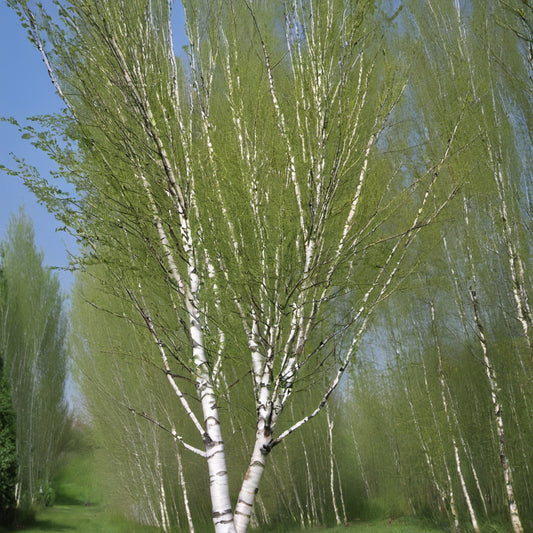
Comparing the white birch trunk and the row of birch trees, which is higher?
the row of birch trees

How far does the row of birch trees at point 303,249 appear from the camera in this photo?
422cm

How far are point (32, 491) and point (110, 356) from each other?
19.8ft

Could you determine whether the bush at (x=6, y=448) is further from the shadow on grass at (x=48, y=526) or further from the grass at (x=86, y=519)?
the shadow on grass at (x=48, y=526)

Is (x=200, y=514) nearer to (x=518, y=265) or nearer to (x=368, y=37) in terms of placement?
(x=518, y=265)

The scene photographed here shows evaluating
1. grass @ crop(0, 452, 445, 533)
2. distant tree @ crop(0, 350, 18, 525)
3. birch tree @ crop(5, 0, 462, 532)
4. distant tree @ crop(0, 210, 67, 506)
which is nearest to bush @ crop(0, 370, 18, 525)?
distant tree @ crop(0, 350, 18, 525)

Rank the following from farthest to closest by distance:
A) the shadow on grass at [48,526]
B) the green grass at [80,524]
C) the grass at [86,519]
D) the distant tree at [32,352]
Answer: the distant tree at [32,352], the shadow on grass at [48,526], the green grass at [80,524], the grass at [86,519]

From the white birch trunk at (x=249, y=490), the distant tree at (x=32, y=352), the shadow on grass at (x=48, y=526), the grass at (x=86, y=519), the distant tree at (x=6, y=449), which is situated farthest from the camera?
the distant tree at (x=32, y=352)

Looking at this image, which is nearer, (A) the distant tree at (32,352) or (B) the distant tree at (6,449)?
(B) the distant tree at (6,449)

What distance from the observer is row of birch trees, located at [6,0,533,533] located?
422 centimetres

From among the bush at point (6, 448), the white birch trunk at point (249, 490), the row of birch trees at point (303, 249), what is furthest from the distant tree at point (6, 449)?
the white birch trunk at point (249, 490)

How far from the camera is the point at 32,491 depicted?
14359mm

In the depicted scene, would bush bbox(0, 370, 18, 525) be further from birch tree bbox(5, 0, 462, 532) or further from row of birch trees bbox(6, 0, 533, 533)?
birch tree bbox(5, 0, 462, 532)

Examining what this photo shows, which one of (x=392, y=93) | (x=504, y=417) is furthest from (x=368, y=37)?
(x=504, y=417)

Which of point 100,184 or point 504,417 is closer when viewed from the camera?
point 100,184
